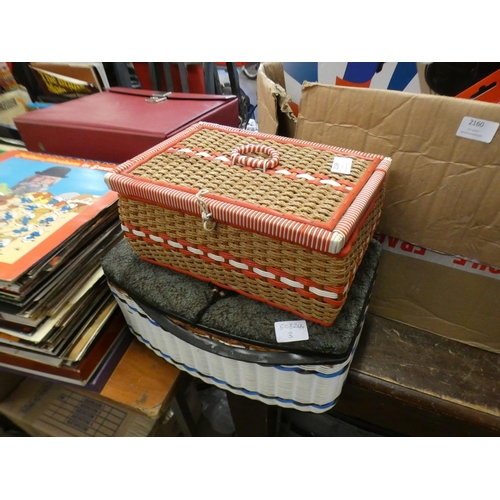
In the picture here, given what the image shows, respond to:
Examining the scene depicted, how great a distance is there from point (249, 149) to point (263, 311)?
274 mm

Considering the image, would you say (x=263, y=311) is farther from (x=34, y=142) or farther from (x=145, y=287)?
(x=34, y=142)

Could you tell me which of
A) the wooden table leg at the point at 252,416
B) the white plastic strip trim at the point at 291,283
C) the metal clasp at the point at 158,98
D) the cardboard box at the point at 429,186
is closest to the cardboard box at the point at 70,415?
the wooden table leg at the point at 252,416

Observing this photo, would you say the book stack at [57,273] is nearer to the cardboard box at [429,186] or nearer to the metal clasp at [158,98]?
the metal clasp at [158,98]

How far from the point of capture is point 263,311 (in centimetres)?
56

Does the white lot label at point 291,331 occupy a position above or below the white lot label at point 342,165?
below

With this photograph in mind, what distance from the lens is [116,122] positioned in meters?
0.79

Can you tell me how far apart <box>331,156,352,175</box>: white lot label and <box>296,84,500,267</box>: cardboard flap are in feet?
0.38

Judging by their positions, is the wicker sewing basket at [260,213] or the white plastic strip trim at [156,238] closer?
the wicker sewing basket at [260,213]

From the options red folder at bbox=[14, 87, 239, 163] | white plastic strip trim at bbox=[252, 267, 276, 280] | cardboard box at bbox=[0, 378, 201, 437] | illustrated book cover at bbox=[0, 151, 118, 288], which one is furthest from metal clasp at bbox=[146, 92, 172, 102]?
cardboard box at bbox=[0, 378, 201, 437]

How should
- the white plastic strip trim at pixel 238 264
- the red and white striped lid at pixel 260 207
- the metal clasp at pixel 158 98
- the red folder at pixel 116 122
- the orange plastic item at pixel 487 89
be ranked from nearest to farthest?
the red and white striped lid at pixel 260 207
the white plastic strip trim at pixel 238 264
the orange plastic item at pixel 487 89
the red folder at pixel 116 122
the metal clasp at pixel 158 98

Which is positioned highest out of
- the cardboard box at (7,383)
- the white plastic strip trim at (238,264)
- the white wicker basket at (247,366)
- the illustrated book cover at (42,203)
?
the illustrated book cover at (42,203)

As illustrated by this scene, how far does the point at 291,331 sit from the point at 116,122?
63cm

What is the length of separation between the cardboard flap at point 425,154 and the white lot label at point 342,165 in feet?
0.38

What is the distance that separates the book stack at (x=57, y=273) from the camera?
0.55m
